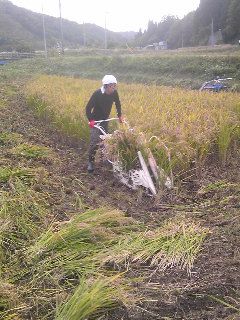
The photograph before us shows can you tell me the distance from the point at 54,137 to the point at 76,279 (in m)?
5.42

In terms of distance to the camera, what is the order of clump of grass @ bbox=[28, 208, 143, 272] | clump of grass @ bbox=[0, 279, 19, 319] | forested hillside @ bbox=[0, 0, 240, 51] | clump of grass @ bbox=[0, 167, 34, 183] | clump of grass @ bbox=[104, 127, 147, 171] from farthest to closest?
forested hillside @ bbox=[0, 0, 240, 51] → clump of grass @ bbox=[104, 127, 147, 171] → clump of grass @ bbox=[0, 167, 34, 183] → clump of grass @ bbox=[28, 208, 143, 272] → clump of grass @ bbox=[0, 279, 19, 319]

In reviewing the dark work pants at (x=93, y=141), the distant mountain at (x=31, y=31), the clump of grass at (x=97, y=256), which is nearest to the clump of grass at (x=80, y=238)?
the clump of grass at (x=97, y=256)

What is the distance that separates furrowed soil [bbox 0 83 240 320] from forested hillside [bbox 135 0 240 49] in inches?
1165

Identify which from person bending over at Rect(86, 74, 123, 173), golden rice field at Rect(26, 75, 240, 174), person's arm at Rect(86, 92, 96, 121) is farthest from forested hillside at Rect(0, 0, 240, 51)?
person's arm at Rect(86, 92, 96, 121)

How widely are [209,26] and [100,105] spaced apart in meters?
39.6

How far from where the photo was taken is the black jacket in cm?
573

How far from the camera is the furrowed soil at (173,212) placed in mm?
2592

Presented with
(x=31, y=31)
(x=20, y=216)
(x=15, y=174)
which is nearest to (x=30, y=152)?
(x=15, y=174)

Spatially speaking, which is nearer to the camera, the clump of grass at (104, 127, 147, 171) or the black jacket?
the clump of grass at (104, 127, 147, 171)

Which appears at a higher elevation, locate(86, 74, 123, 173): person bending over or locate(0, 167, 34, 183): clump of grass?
locate(86, 74, 123, 173): person bending over

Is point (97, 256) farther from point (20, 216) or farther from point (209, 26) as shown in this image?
point (209, 26)

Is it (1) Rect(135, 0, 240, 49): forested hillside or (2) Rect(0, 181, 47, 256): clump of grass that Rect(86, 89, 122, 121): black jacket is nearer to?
(2) Rect(0, 181, 47, 256): clump of grass

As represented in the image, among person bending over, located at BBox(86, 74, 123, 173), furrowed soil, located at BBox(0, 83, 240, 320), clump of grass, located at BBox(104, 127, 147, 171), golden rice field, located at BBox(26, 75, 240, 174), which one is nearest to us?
furrowed soil, located at BBox(0, 83, 240, 320)

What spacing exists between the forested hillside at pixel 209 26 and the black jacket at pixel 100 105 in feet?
97.9
